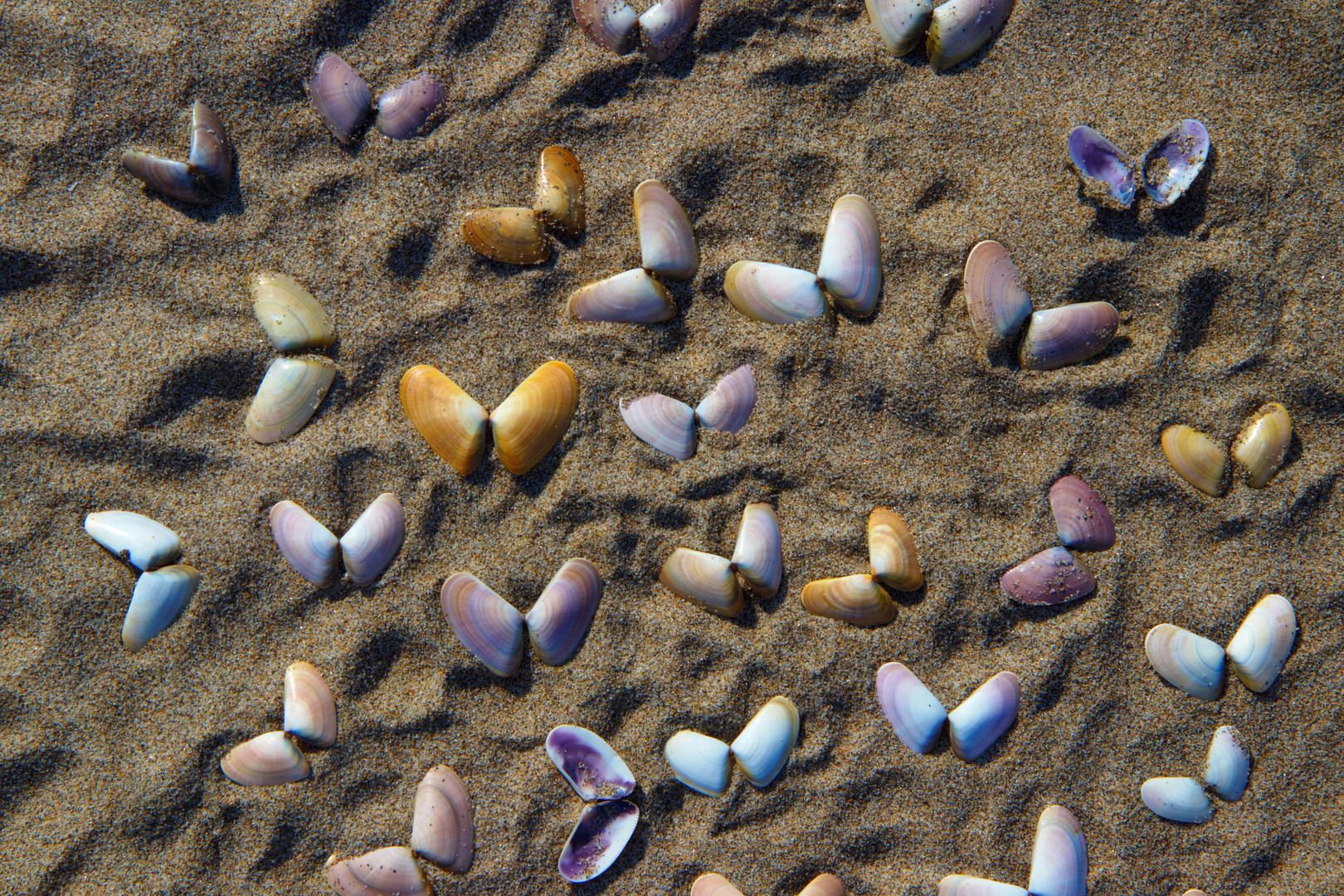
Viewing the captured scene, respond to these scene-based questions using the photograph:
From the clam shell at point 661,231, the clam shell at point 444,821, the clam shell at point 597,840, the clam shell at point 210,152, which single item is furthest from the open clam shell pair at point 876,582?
the clam shell at point 210,152

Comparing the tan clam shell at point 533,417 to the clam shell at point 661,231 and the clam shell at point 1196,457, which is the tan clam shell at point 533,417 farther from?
the clam shell at point 1196,457

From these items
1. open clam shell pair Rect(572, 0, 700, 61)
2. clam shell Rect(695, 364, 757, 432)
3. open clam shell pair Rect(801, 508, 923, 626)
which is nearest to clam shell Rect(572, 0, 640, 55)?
open clam shell pair Rect(572, 0, 700, 61)

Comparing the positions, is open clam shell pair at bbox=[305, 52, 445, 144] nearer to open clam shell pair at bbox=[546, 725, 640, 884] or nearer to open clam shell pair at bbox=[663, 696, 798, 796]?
open clam shell pair at bbox=[546, 725, 640, 884]

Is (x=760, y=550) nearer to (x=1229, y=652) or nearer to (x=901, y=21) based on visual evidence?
(x=1229, y=652)

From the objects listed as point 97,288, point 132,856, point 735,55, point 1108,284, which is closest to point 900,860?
point 1108,284

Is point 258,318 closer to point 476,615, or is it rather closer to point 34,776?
point 476,615

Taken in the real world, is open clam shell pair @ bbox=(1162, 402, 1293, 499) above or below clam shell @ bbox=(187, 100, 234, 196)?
below
